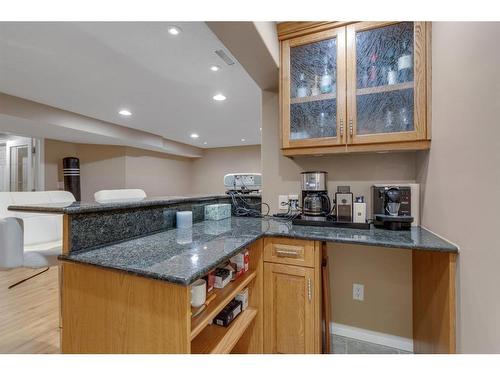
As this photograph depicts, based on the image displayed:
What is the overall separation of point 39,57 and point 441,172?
3.17m

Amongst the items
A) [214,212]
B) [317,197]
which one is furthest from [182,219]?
[317,197]

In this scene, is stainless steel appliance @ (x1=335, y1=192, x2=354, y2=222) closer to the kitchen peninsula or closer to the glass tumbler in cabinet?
the kitchen peninsula

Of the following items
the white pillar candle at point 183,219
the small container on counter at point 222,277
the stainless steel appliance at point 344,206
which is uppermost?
the stainless steel appliance at point 344,206

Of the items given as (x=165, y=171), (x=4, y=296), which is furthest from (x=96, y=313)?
(x=165, y=171)

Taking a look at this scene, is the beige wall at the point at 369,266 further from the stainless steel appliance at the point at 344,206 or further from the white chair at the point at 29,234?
the white chair at the point at 29,234

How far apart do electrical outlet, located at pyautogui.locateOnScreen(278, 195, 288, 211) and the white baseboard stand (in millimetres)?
946

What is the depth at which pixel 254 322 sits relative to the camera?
135 cm

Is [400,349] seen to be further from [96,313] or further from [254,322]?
[96,313]

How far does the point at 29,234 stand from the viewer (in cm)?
297

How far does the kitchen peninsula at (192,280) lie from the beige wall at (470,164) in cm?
11

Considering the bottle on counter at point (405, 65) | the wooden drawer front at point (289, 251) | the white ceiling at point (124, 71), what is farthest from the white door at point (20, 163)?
the bottle on counter at point (405, 65)

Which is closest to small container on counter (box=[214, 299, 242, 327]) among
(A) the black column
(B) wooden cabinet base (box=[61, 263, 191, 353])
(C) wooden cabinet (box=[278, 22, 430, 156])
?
(B) wooden cabinet base (box=[61, 263, 191, 353])

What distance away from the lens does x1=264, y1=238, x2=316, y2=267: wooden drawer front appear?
1275mm

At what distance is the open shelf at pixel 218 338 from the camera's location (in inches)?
40.1
